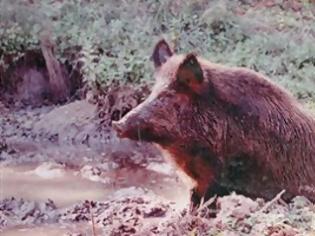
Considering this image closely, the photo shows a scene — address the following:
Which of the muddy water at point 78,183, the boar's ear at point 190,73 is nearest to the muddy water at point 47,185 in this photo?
the muddy water at point 78,183

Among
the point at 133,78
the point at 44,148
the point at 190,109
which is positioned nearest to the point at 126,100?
the point at 133,78

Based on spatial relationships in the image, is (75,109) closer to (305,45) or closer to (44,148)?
(44,148)

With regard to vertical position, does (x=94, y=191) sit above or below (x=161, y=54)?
below

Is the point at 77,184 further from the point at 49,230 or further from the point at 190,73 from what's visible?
the point at 190,73

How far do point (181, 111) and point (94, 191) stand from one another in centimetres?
287

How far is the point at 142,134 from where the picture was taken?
4.93 meters

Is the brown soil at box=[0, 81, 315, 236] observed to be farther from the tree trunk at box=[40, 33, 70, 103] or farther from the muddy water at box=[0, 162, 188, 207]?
the tree trunk at box=[40, 33, 70, 103]

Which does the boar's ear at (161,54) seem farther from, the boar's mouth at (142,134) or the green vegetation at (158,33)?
the green vegetation at (158,33)

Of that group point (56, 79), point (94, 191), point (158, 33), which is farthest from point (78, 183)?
point (158, 33)

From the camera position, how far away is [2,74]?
1189 centimetres

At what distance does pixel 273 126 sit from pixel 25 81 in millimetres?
7315

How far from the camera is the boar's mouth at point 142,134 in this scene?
4.86 m

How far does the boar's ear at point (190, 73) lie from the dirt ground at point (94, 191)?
27.4 inches

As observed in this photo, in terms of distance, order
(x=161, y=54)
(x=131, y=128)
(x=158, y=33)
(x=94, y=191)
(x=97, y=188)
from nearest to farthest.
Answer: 1. (x=131, y=128)
2. (x=161, y=54)
3. (x=94, y=191)
4. (x=97, y=188)
5. (x=158, y=33)
